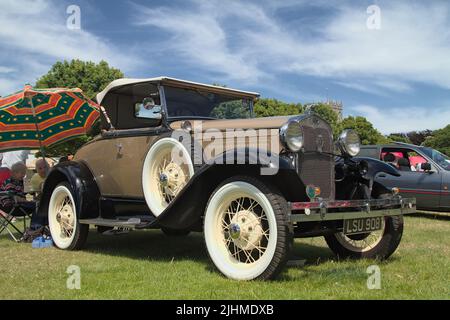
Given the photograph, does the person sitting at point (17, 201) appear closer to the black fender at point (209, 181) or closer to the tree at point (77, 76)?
the black fender at point (209, 181)

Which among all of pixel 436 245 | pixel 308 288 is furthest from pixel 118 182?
pixel 436 245

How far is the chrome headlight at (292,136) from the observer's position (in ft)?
13.6

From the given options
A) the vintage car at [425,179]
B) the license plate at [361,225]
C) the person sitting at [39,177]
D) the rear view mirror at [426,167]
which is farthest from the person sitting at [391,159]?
the person sitting at [39,177]

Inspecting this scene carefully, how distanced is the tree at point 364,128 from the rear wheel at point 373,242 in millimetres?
36617

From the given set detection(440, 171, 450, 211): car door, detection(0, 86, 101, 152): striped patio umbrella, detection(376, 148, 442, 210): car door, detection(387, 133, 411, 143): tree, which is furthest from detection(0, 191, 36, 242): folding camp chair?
detection(387, 133, 411, 143): tree

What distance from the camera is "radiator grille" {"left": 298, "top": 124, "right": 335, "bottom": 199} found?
443 centimetres

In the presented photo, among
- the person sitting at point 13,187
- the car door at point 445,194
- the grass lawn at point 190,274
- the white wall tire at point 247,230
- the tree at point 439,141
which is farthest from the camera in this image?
the tree at point 439,141

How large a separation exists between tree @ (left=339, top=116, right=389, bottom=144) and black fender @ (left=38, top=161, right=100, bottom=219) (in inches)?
1449

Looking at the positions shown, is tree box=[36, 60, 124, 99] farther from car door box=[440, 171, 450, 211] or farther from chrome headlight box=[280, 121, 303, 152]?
chrome headlight box=[280, 121, 303, 152]

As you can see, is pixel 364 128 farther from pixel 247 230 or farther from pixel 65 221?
pixel 247 230

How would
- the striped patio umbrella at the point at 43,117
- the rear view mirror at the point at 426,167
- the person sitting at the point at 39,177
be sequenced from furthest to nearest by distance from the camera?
the rear view mirror at the point at 426,167, the person sitting at the point at 39,177, the striped patio umbrella at the point at 43,117

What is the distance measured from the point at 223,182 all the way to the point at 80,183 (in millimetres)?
2489

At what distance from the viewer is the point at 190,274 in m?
4.21

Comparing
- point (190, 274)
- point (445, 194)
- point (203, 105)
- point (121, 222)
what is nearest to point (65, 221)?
point (121, 222)
